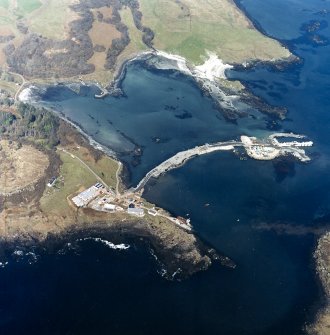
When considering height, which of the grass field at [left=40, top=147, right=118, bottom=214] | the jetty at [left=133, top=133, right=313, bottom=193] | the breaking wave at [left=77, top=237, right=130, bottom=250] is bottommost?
the breaking wave at [left=77, top=237, right=130, bottom=250]

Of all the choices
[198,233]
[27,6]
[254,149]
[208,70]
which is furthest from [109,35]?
[198,233]

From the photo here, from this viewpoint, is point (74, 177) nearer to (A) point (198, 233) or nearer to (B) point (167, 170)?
(B) point (167, 170)

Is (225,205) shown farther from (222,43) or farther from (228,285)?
(222,43)

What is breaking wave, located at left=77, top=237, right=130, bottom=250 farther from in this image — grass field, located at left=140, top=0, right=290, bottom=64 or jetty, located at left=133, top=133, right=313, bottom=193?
grass field, located at left=140, top=0, right=290, bottom=64

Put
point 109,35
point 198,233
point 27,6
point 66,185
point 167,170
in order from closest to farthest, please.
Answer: point 198,233 < point 66,185 < point 167,170 < point 109,35 < point 27,6

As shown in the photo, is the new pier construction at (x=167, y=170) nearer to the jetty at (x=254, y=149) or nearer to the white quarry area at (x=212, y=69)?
the jetty at (x=254, y=149)

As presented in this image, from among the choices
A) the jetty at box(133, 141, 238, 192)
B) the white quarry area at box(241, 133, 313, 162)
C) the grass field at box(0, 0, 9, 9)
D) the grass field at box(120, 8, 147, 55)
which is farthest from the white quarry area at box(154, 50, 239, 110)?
the grass field at box(0, 0, 9, 9)

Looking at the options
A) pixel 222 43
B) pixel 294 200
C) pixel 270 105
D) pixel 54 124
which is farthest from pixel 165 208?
pixel 222 43
